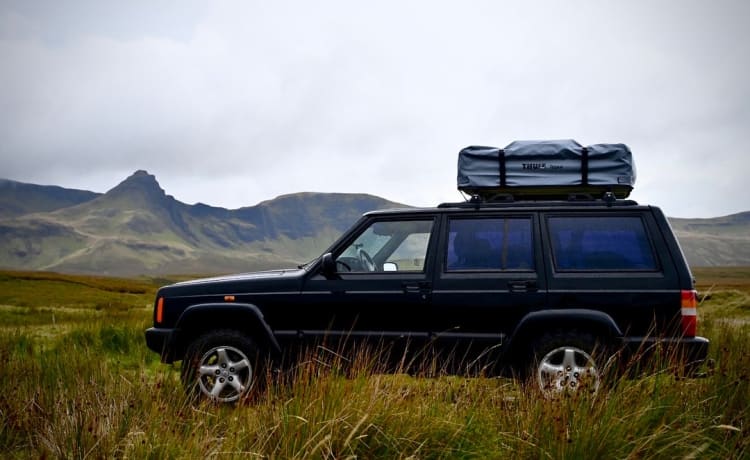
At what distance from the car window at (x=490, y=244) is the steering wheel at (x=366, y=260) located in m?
0.72

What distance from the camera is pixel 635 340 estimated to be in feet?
17.3

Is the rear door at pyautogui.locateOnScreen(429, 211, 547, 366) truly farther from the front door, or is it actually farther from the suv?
the front door

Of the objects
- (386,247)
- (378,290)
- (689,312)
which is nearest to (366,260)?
(386,247)

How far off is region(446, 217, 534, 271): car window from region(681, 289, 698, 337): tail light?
128cm

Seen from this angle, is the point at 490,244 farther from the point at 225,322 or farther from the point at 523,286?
the point at 225,322

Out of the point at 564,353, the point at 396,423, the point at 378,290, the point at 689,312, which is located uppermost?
the point at 378,290

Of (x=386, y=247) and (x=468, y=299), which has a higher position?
(x=386, y=247)

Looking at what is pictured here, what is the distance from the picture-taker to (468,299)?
5.53 m

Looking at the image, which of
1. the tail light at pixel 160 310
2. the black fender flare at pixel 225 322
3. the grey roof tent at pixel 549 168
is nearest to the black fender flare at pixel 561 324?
the grey roof tent at pixel 549 168

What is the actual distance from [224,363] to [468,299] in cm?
228

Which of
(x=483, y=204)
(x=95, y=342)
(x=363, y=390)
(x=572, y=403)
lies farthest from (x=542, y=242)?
(x=95, y=342)

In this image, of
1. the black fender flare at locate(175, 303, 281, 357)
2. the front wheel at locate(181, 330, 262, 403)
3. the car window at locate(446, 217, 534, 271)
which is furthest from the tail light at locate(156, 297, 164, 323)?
the car window at locate(446, 217, 534, 271)

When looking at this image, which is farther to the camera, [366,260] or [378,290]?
[366,260]

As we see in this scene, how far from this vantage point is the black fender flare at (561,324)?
5258 mm
